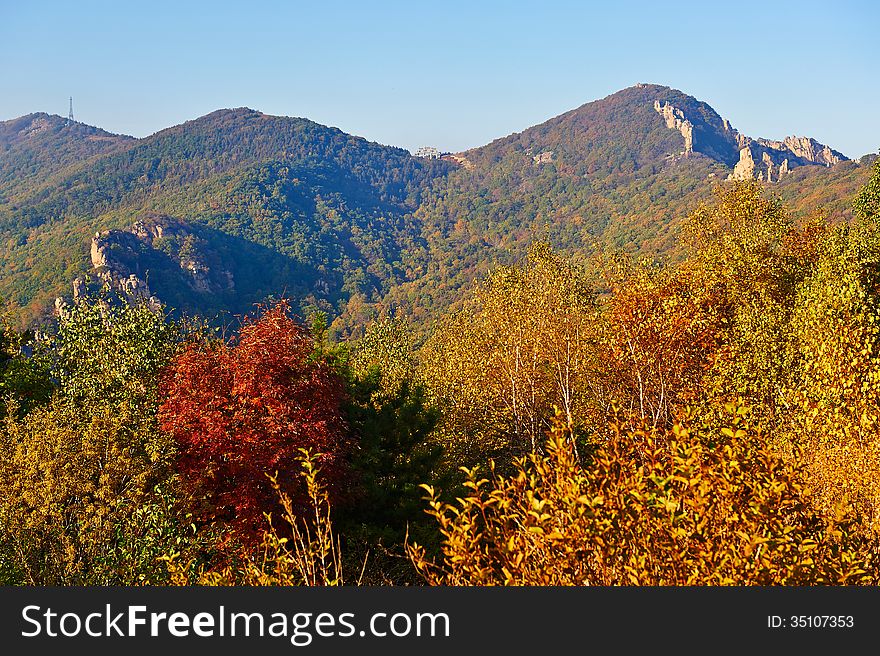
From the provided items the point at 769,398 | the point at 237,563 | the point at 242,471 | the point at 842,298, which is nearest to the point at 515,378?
the point at 769,398

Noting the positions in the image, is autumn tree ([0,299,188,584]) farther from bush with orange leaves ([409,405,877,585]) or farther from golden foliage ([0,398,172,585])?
bush with orange leaves ([409,405,877,585])

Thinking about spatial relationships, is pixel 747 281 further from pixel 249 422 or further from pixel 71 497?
pixel 71 497

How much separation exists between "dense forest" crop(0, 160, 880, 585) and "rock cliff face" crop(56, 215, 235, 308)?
128224mm

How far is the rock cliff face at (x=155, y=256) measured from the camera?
474 feet

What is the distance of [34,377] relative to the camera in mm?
24078

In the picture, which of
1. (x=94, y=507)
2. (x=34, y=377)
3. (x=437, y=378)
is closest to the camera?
(x=94, y=507)

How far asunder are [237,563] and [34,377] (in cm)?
1592

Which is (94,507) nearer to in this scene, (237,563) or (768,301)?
(237,563)

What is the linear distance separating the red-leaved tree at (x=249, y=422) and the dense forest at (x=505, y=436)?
0.06m

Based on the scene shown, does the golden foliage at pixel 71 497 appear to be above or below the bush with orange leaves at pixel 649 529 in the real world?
below

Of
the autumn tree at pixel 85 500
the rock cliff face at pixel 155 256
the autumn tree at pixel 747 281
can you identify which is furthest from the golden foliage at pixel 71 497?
the rock cliff face at pixel 155 256

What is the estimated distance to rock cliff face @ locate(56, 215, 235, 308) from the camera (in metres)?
144

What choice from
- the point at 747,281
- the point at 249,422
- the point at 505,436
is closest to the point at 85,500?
the point at 249,422

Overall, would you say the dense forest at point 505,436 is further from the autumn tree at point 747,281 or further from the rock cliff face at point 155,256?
the rock cliff face at point 155,256
